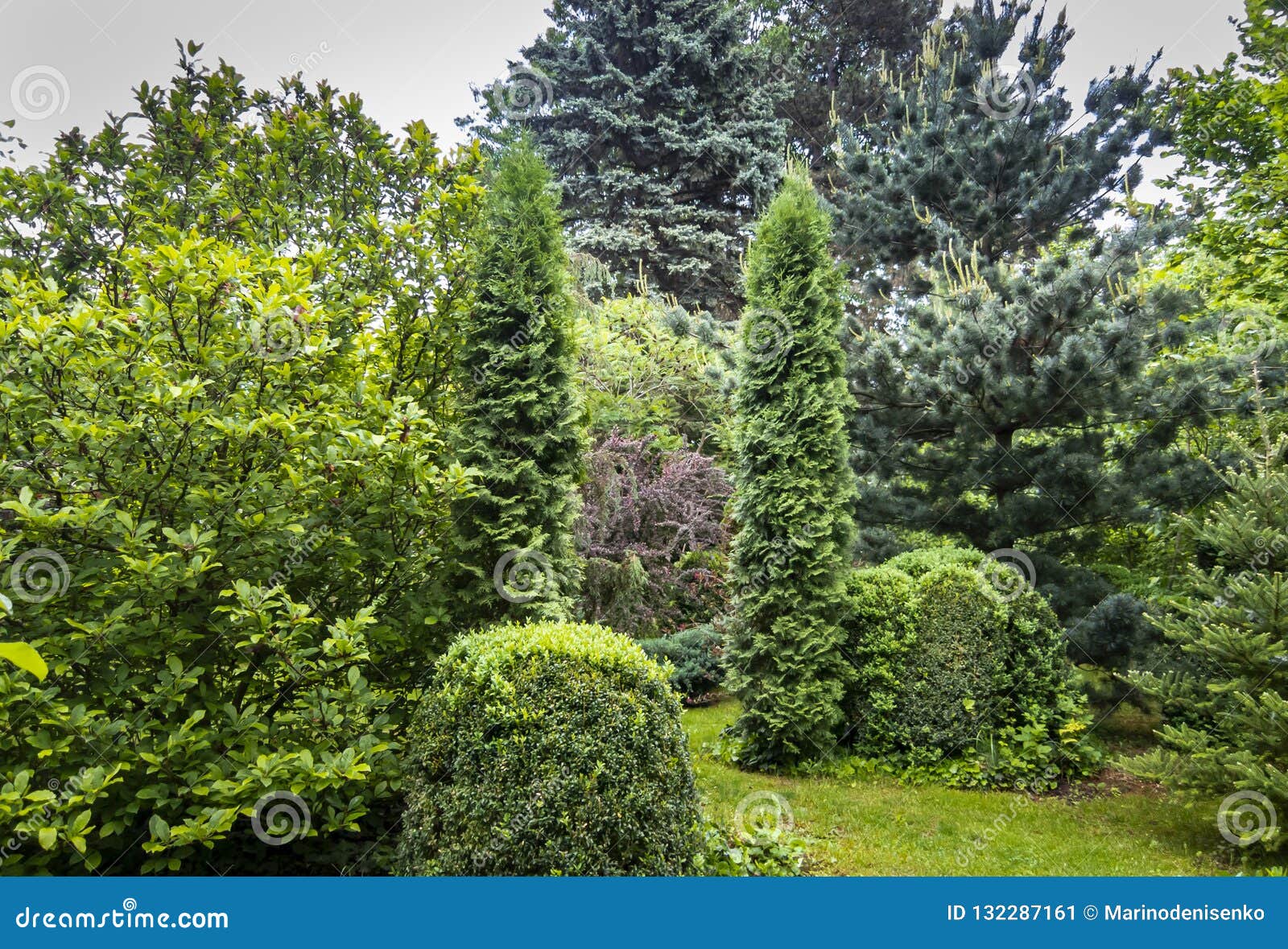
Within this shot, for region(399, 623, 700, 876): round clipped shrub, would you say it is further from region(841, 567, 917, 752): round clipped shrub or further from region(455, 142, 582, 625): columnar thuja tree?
region(841, 567, 917, 752): round clipped shrub

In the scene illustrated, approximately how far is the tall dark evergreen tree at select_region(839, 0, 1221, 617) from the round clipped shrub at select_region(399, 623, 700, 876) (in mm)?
4597

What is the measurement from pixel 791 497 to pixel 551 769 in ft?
12.2

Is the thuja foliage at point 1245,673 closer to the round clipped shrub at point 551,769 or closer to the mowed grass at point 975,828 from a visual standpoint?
the mowed grass at point 975,828

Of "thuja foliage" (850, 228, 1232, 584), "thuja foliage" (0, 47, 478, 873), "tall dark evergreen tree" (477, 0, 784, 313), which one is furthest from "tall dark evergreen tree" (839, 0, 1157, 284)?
"tall dark evergreen tree" (477, 0, 784, 313)

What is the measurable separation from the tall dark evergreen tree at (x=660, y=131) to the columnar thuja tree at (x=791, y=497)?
8.86m

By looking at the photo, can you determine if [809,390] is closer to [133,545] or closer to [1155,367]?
[1155,367]

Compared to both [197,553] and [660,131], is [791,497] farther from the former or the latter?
[660,131]

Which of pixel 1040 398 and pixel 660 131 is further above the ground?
pixel 660 131

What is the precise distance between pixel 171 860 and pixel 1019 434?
7.29 meters

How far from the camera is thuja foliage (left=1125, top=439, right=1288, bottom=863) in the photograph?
410cm

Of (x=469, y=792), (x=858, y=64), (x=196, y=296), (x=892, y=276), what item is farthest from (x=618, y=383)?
(x=858, y=64)

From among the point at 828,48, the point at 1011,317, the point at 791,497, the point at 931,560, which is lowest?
the point at 931,560

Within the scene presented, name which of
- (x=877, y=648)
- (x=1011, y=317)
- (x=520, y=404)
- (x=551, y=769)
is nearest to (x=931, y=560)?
(x=877, y=648)

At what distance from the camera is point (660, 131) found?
14883 mm
